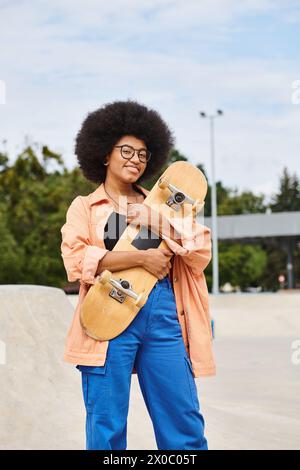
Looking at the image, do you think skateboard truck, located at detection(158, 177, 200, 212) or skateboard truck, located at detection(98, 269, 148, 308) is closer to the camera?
skateboard truck, located at detection(98, 269, 148, 308)

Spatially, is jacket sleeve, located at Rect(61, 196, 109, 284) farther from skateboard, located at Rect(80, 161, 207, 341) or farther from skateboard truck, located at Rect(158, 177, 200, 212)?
skateboard truck, located at Rect(158, 177, 200, 212)

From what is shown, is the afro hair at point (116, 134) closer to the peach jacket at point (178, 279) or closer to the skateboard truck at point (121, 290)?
the peach jacket at point (178, 279)

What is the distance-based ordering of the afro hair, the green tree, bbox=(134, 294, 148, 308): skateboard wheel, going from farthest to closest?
1. the green tree
2. the afro hair
3. bbox=(134, 294, 148, 308): skateboard wheel

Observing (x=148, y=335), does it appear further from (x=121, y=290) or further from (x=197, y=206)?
(x=197, y=206)

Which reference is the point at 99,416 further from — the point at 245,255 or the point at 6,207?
the point at 245,255

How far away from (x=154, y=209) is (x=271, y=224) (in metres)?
41.9

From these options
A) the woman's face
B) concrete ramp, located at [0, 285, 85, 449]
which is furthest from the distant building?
the woman's face

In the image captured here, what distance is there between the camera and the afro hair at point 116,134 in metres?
3.33

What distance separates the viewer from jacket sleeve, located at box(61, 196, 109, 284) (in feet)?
9.83

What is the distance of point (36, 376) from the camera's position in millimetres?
5961

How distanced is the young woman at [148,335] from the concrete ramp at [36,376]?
2229 millimetres

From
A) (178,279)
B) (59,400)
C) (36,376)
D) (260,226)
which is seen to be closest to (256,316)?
Result: (36,376)

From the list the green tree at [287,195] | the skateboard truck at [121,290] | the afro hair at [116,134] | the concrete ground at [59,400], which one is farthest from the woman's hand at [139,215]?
the green tree at [287,195]
